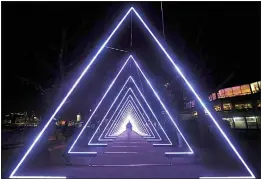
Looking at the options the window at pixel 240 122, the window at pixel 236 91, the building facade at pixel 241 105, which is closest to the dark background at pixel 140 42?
the building facade at pixel 241 105

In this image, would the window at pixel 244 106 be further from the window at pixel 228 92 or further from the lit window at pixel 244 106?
the window at pixel 228 92

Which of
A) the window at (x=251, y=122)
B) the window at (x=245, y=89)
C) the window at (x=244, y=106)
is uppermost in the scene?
the window at (x=245, y=89)

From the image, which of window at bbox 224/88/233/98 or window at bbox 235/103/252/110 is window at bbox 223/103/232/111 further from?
window at bbox 235/103/252/110

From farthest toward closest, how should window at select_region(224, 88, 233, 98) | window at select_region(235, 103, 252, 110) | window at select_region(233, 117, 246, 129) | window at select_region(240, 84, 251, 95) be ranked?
window at select_region(224, 88, 233, 98) < window at select_region(240, 84, 251, 95) < window at select_region(235, 103, 252, 110) < window at select_region(233, 117, 246, 129)

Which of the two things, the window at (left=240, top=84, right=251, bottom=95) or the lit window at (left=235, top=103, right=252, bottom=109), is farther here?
the window at (left=240, top=84, right=251, bottom=95)

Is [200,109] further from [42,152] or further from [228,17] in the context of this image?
[42,152]

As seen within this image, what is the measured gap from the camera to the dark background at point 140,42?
10.8 metres

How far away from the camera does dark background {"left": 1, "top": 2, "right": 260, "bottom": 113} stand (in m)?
10.8

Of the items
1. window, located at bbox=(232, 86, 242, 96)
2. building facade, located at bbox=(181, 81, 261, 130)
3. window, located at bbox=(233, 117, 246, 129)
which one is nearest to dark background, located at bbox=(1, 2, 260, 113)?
building facade, located at bbox=(181, 81, 261, 130)

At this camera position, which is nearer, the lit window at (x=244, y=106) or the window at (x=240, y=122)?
the window at (x=240, y=122)

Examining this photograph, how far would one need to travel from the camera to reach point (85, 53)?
500 inches

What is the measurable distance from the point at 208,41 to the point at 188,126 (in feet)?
24.7

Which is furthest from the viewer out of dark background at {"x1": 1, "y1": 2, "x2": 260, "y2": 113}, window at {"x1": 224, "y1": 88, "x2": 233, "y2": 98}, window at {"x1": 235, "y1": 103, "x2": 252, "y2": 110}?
window at {"x1": 224, "y1": 88, "x2": 233, "y2": 98}

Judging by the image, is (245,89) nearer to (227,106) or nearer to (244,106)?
(244,106)
